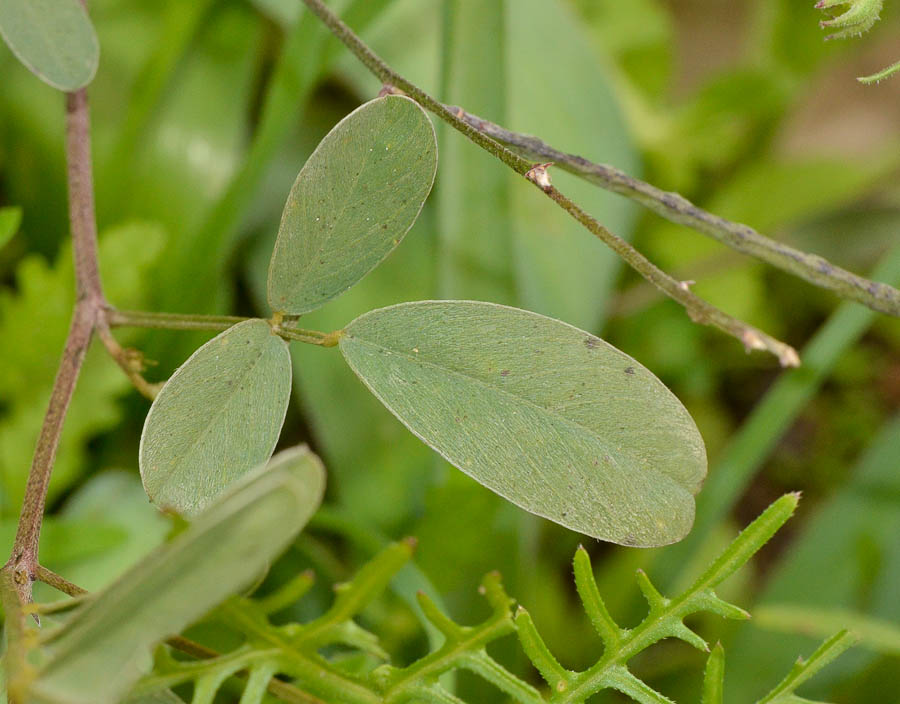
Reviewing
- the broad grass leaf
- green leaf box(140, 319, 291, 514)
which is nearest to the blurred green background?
the broad grass leaf

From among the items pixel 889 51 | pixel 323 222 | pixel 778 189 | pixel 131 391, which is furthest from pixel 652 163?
pixel 323 222

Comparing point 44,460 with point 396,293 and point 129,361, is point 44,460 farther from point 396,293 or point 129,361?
point 396,293

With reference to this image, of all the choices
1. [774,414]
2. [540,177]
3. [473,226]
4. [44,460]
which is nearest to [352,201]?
[540,177]

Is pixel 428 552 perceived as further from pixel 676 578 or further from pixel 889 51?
pixel 889 51

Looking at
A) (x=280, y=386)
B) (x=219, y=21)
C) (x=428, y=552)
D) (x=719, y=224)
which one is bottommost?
(x=428, y=552)

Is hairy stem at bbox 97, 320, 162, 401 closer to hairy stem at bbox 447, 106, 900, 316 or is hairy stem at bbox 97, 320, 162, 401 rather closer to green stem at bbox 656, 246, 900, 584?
hairy stem at bbox 447, 106, 900, 316

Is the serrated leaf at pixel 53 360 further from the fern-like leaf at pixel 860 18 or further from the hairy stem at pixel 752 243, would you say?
the fern-like leaf at pixel 860 18

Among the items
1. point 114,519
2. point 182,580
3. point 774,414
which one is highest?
point 774,414
